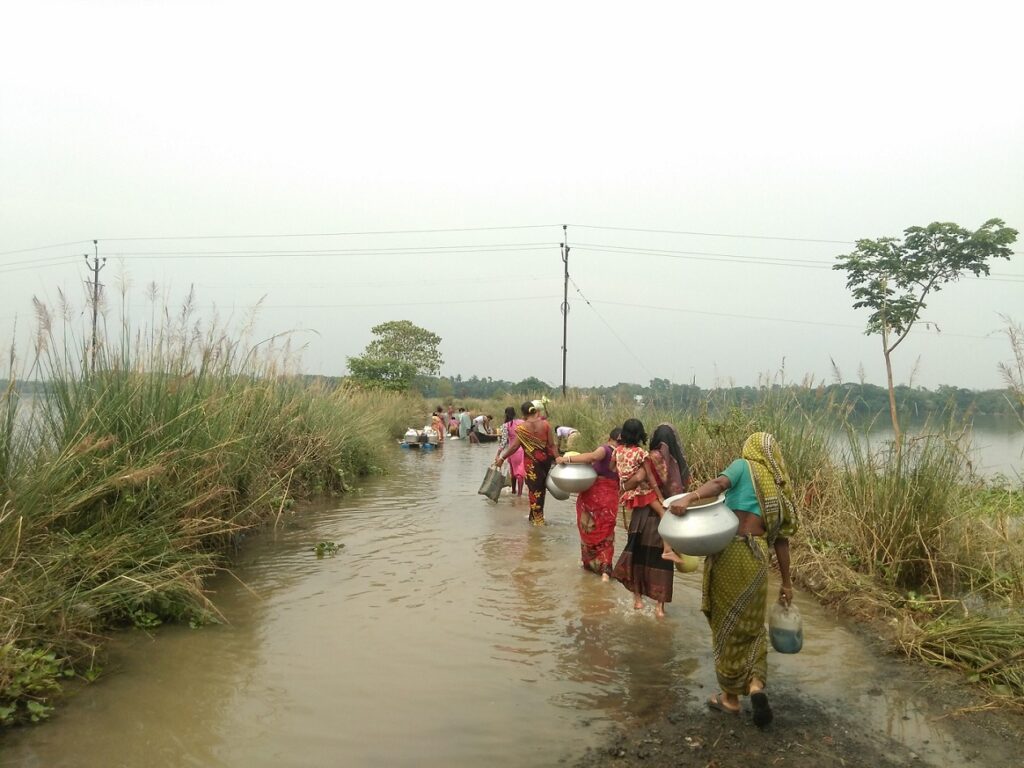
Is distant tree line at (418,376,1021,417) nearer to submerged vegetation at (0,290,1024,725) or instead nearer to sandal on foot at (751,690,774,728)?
submerged vegetation at (0,290,1024,725)

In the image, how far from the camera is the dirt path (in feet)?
11.4

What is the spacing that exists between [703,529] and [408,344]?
3937cm

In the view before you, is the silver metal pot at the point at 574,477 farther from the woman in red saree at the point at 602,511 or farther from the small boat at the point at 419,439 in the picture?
the small boat at the point at 419,439

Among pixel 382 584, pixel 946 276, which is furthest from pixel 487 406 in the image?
pixel 382 584

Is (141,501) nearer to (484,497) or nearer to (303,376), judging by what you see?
(303,376)

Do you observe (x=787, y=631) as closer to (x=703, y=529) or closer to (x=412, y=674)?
(x=703, y=529)

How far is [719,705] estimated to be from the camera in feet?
13.2

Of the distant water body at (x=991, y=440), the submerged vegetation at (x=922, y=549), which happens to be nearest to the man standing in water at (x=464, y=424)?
the submerged vegetation at (x=922, y=549)

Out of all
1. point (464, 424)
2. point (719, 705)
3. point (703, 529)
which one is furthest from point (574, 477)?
point (464, 424)

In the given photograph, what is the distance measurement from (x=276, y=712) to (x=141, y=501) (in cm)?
190

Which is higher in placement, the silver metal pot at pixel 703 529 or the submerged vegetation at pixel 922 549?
the silver metal pot at pixel 703 529

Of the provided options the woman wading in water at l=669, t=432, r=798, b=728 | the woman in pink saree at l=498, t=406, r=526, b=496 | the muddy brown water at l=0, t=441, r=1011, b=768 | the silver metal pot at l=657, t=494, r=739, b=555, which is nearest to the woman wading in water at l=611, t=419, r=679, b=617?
the muddy brown water at l=0, t=441, r=1011, b=768

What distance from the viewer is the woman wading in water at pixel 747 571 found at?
152 inches

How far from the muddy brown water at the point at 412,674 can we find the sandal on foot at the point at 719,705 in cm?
26
